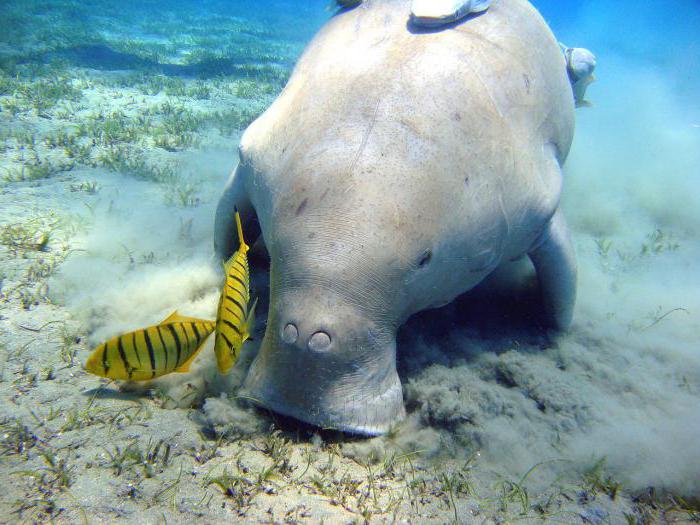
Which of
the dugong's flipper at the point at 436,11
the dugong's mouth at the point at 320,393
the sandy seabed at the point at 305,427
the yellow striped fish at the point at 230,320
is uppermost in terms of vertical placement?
the dugong's flipper at the point at 436,11

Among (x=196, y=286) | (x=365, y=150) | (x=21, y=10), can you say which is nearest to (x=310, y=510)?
→ (x=365, y=150)

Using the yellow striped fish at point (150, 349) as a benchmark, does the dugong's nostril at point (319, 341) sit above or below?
above

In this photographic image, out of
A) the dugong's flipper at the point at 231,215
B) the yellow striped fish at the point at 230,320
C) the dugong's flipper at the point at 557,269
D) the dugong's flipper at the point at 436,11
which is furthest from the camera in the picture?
the dugong's flipper at the point at 557,269

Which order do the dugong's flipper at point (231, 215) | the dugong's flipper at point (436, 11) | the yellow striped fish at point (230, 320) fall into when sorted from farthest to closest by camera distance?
the dugong's flipper at point (231, 215)
the dugong's flipper at point (436, 11)
the yellow striped fish at point (230, 320)

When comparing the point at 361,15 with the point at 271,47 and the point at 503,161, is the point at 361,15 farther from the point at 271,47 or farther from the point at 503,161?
the point at 271,47

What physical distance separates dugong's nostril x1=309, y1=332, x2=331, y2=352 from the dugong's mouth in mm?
109

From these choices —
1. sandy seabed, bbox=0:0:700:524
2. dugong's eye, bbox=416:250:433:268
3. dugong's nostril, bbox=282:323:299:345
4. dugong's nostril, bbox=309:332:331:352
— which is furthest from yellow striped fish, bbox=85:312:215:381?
dugong's eye, bbox=416:250:433:268

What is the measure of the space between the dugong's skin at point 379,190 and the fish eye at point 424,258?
2cm

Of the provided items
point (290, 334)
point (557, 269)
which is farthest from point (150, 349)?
point (557, 269)

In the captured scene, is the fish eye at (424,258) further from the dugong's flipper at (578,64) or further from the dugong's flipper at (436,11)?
the dugong's flipper at (578,64)

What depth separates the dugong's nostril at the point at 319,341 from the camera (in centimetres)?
202

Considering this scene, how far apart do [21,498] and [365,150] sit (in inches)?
86.1

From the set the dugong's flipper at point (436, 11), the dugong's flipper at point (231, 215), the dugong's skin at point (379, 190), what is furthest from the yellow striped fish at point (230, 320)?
the dugong's flipper at point (436, 11)

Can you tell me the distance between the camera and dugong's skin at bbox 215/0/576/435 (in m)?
2.08
